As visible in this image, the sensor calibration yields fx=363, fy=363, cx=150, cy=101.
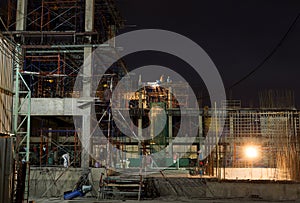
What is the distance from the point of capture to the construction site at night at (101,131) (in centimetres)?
1684

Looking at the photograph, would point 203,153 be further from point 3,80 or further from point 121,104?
point 3,80

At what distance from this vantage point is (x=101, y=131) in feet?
78.8

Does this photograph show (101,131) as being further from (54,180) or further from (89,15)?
(89,15)

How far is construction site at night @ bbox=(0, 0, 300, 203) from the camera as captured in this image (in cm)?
1684

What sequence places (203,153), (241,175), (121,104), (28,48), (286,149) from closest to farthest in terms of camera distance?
(286,149) < (241,175) < (28,48) < (203,153) < (121,104)

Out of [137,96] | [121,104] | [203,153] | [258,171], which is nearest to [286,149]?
[258,171]

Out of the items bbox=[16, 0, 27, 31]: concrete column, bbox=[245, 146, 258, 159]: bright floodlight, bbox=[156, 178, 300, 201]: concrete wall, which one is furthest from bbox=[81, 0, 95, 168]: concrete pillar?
bbox=[245, 146, 258, 159]: bright floodlight

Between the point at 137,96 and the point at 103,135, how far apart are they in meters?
12.6

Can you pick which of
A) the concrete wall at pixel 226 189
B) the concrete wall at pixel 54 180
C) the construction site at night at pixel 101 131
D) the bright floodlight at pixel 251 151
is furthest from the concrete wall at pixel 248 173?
the concrete wall at pixel 54 180

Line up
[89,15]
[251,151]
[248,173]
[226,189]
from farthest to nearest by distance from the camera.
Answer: [89,15], [251,151], [248,173], [226,189]

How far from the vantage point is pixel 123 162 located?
2552cm

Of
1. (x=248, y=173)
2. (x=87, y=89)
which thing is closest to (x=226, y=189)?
(x=248, y=173)

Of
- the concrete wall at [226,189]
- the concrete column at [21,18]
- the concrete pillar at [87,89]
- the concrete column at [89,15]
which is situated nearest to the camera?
the concrete wall at [226,189]

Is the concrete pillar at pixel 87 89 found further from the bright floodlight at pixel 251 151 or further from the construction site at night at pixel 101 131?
the bright floodlight at pixel 251 151
